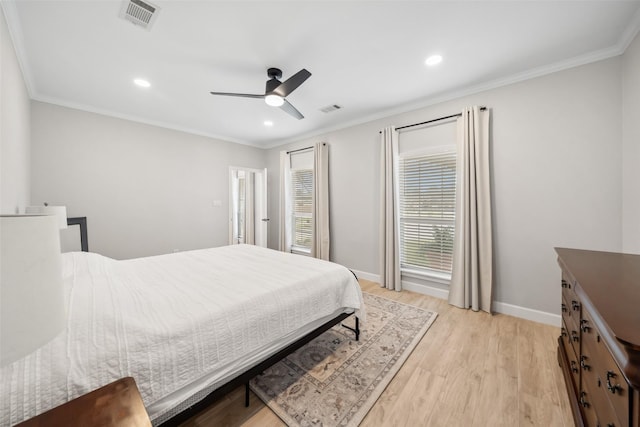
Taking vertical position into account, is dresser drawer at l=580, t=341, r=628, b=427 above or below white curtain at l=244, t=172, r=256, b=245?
below

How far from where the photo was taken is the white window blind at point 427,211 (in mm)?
3154

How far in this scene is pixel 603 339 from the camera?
34.0 inches

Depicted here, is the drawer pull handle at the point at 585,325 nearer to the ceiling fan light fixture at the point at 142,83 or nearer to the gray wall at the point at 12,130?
the gray wall at the point at 12,130

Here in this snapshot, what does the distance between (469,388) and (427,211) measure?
83.9 inches

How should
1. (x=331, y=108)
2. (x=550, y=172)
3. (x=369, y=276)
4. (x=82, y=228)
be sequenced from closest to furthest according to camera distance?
(x=550, y=172)
(x=82, y=228)
(x=331, y=108)
(x=369, y=276)

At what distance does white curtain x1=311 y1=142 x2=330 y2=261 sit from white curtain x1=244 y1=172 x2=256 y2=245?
1875mm

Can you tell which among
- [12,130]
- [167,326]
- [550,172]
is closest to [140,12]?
[12,130]

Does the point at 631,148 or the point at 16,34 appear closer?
the point at 16,34

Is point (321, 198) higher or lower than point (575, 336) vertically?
higher

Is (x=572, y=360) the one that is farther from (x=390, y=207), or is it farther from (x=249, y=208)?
(x=249, y=208)

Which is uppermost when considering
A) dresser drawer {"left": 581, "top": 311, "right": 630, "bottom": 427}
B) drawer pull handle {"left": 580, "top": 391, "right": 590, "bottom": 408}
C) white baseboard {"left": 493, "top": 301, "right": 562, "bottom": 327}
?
dresser drawer {"left": 581, "top": 311, "right": 630, "bottom": 427}

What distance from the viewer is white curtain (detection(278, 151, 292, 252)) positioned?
5082 mm

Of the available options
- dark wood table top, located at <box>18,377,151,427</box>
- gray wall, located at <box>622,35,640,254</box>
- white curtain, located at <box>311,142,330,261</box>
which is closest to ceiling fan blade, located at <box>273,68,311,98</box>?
white curtain, located at <box>311,142,330,261</box>

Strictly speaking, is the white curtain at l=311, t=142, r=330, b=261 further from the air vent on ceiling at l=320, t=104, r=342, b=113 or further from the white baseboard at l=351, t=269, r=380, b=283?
the air vent on ceiling at l=320, t=104, r=342, b=113
